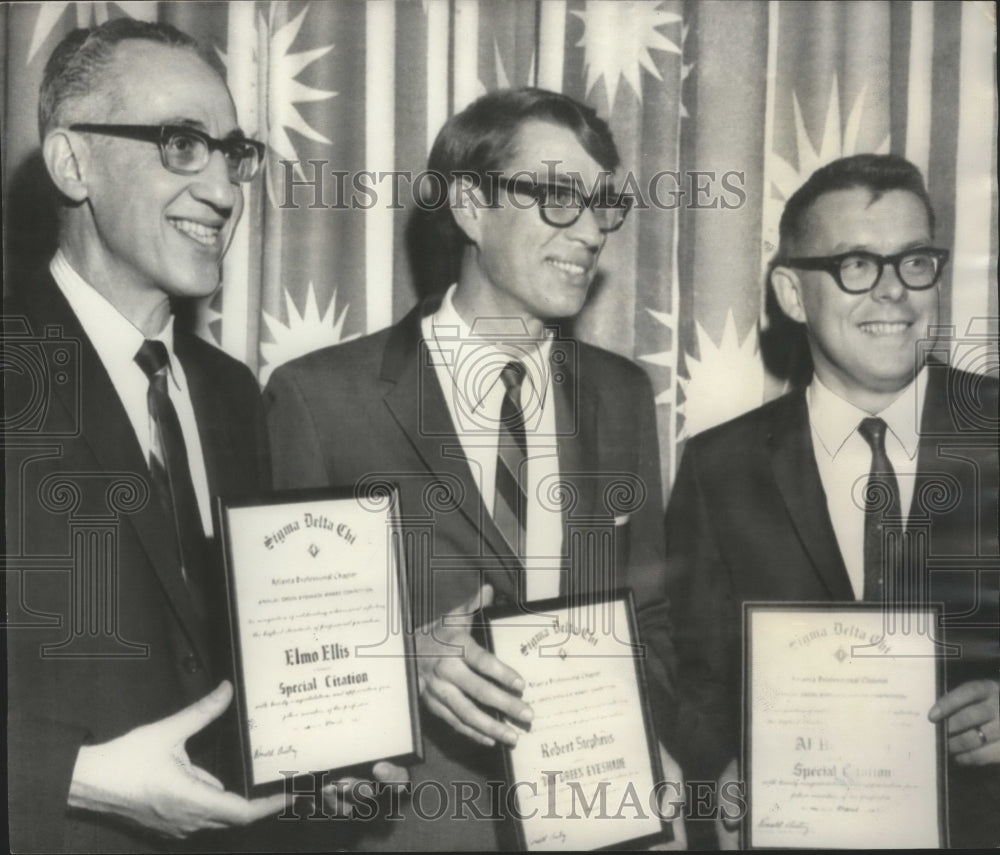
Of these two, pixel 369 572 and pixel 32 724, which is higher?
pixel 369 572

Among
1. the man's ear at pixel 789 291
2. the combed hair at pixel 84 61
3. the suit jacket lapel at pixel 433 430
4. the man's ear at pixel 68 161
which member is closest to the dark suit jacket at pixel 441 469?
the suit jacket lapel at pixel 433 430

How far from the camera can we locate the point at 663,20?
1.87 metres

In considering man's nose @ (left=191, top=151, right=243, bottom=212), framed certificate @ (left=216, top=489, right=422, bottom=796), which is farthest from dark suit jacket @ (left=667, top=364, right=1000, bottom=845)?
man's nose @ (left=191, top=151, right=243, bottom=212)

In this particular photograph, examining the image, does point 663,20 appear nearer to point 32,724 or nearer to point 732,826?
point 732,826

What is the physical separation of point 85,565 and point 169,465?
0.77 feet

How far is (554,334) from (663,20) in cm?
60

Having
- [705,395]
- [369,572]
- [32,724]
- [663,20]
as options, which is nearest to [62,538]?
[32,724]

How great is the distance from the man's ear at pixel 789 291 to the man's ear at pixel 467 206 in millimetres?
532

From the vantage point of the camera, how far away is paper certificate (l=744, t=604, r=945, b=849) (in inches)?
73.0

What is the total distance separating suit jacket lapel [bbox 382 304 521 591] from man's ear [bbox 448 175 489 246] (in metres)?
0.24

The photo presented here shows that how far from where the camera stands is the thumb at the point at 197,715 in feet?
5.81

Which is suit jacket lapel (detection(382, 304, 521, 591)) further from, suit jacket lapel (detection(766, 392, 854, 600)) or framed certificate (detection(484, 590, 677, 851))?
suit jacket lapel (detection(766, 392, 854, 600))

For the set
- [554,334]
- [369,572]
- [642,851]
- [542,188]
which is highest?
[542,188]

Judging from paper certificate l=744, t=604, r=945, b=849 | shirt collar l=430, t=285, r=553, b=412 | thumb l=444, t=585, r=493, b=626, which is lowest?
paper certificate l=744, t=604, r=945, b=849
